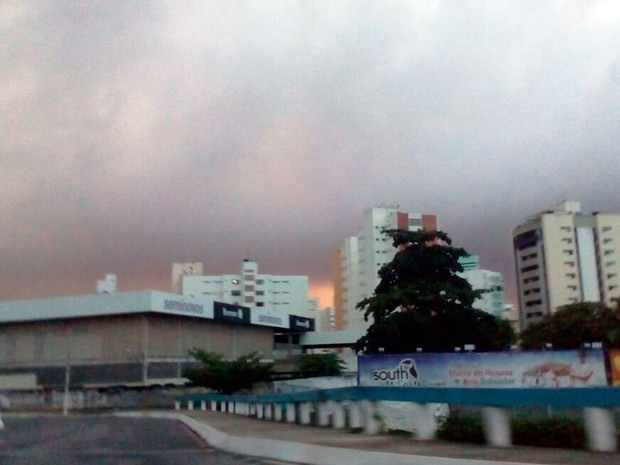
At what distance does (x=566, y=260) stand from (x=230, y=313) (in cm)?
4830

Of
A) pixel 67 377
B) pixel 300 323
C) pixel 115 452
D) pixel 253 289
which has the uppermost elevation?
pixel 253 289

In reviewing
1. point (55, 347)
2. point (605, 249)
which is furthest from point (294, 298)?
point (55, 347)

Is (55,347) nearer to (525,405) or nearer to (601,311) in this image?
(601,311)

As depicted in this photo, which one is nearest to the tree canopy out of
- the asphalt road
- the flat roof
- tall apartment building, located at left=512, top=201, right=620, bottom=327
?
the flat roof

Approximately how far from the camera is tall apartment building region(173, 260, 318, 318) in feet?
440

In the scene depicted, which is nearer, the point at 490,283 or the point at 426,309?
the point at 426,309

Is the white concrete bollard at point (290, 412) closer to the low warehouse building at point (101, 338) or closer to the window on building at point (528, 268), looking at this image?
the low warehouse building at point (101, 338)

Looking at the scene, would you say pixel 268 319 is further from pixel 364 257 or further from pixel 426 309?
pixel 426 309

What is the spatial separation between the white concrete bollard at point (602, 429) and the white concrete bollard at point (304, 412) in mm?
13281

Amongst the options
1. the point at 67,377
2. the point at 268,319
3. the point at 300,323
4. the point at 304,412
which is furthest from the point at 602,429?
the point at 300,323

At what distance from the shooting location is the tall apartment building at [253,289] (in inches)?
5276

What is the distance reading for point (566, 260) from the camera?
104 m

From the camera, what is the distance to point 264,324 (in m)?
88.9

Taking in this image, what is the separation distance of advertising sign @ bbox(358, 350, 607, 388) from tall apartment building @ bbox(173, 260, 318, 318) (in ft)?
324
